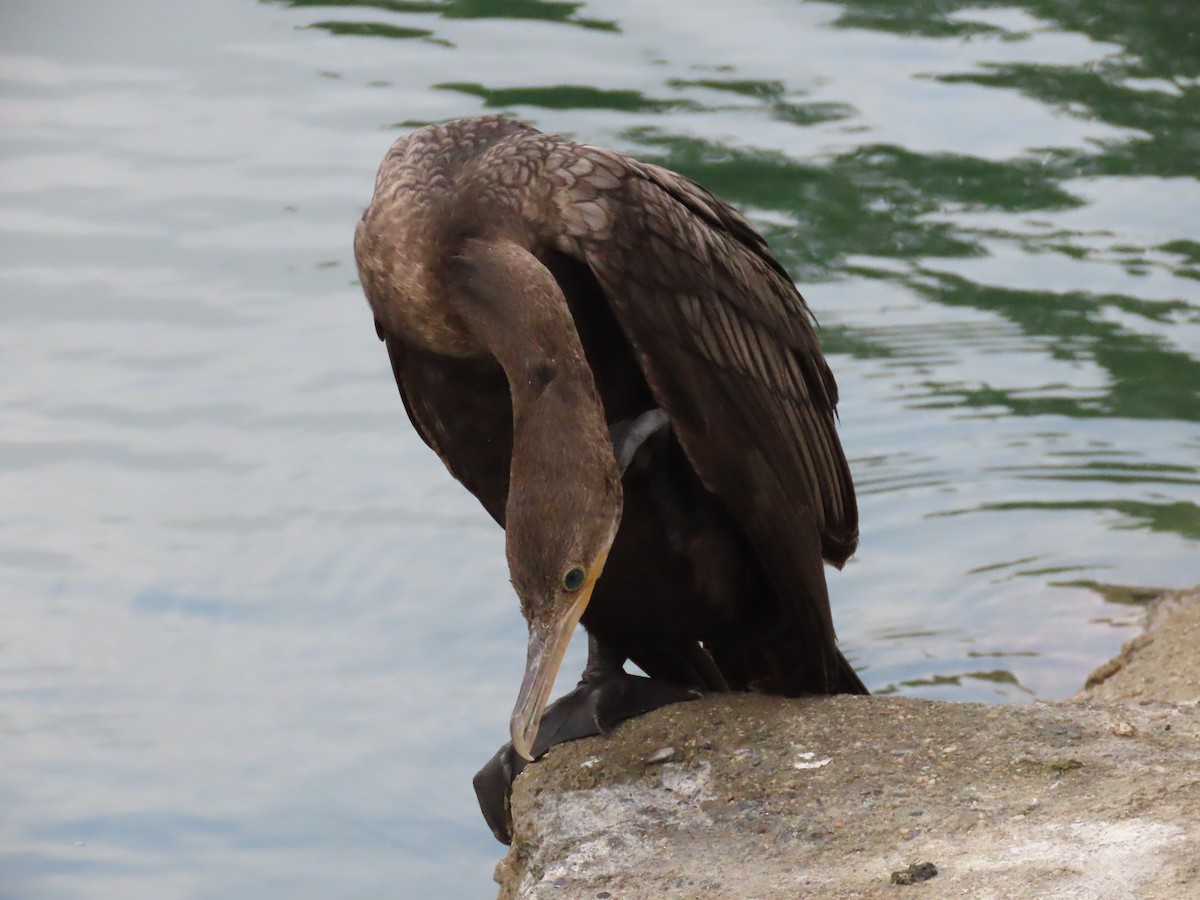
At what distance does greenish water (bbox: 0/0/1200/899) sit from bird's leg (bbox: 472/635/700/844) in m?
1.86

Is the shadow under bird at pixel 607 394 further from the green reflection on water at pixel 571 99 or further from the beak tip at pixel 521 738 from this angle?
the green reflection on water at pixel 571 99

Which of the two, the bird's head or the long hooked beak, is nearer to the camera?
the bird's head

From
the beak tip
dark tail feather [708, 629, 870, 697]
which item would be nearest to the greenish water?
dark tail feather [708, 629, 870, 697]

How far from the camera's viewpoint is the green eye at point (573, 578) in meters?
3.50

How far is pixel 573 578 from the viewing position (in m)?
3.52

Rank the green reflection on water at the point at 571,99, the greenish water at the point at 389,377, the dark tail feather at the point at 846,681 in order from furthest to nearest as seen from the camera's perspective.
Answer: the green reflection on water at the point at 571,99, the greenish water at the point at 389,377, the dark tail feather at the point at 846,681

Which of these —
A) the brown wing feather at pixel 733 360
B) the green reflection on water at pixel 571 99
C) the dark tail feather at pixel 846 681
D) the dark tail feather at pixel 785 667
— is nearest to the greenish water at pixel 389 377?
the green reflection on water at pixel 571 99

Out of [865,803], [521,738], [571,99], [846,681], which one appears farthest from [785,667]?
[571,99]

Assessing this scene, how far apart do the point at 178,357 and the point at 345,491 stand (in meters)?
1.40

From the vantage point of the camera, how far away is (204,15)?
11.8m

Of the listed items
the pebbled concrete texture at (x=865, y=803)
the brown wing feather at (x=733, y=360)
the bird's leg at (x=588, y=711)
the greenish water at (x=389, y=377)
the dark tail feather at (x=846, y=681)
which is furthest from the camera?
the greenish water at (x=389, y=377)

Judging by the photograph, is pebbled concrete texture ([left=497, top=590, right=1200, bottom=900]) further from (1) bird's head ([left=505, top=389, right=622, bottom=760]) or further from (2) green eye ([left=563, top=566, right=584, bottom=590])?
(2) green eye ([left=563, top=566, right=584, bottom=590])

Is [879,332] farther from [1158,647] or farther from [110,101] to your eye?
[110,101]

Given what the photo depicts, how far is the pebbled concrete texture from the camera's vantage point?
134 inches
